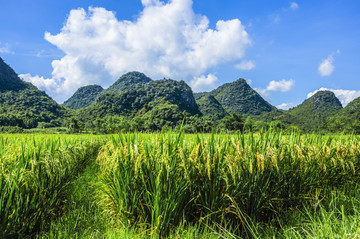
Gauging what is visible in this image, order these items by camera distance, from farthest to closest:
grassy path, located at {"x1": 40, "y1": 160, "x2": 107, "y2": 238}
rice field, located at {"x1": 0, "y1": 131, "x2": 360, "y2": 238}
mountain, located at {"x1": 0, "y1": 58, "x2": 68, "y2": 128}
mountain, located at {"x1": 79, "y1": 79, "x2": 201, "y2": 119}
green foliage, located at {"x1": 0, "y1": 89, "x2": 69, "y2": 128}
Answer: mountain, located at {"x1": 79, "y1": 79, "x2": 201, "y2": 119}, green foliage, located at {"x1": 0, "y1": 89, "x2": 69, "y2": 128}, mountain, located at {"x1": 0, "y1": 58, "x2": 68, "y2": 128}, grassy path, located at {"x1": 40, "y1": 160, "x2": 107, "y2": 238}, rice field, located at {"x1": 0, "y1": 131, "x2": 360, "y2": 238}

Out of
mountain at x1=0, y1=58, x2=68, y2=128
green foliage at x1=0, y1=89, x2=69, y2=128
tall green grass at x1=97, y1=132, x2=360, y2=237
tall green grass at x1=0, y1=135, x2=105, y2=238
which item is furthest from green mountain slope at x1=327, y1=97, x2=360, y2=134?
green foliage at x1=0, y1=89, x2=69, y2=128

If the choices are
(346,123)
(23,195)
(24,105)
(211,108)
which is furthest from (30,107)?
(346,123)

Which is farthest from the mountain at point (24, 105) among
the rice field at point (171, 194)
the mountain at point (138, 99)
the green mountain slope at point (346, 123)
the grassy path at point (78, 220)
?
the green mountain slope at point (346, 123)

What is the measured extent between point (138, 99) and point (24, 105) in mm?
84812

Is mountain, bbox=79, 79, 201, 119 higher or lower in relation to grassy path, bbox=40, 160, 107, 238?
higher

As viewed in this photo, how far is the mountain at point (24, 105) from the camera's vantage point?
10729 cm

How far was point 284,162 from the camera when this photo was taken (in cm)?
338

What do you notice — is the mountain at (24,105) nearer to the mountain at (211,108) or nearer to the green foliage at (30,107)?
the green foliage at (30,107)

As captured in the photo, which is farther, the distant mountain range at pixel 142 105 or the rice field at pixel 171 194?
the distant mountain range at pixel 142 105

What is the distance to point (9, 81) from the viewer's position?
535 feet

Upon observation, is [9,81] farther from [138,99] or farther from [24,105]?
[138,99]

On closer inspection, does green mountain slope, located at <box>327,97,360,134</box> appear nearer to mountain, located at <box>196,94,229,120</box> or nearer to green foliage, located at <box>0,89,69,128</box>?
mountain, located at <box>196,94,229,120</box>

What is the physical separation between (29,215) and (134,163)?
65.9 inches

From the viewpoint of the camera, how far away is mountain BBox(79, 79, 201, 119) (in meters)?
150
